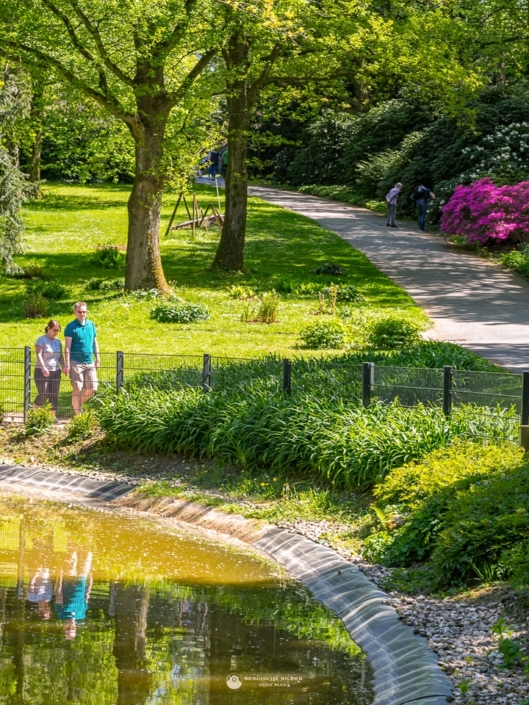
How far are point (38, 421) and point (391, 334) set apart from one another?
26.0ft

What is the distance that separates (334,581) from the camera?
32.0 feet

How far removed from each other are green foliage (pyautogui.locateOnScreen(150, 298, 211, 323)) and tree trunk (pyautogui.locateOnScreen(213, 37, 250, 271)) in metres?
5.48

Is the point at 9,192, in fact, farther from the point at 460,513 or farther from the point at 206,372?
the point at 460,513

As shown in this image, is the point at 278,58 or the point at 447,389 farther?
the point at 278,58

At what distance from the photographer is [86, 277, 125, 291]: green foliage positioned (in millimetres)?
27891

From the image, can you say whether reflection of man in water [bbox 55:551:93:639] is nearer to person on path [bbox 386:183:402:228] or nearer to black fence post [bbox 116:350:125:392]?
black fence post [bbox 116:350:125:392]

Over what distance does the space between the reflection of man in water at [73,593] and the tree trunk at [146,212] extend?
16.1 meters

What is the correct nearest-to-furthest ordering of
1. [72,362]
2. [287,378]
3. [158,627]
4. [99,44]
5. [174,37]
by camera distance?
[158,627]
[287,378]
[72,362]
[99,44]
[174,37]

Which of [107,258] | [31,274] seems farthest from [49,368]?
[107,258]

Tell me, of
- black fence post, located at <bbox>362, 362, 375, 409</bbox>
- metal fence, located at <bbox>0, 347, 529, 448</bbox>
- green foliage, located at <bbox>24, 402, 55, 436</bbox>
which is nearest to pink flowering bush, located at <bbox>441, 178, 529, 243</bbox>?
metal fence, located at <bbox>0, 347, 529, 448</bbox>

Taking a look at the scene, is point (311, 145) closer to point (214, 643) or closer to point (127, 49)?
point (127, 49)

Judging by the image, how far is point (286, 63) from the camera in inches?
1150

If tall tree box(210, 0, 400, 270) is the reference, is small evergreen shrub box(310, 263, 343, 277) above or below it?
below

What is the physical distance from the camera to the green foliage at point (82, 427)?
1548 centimetres
